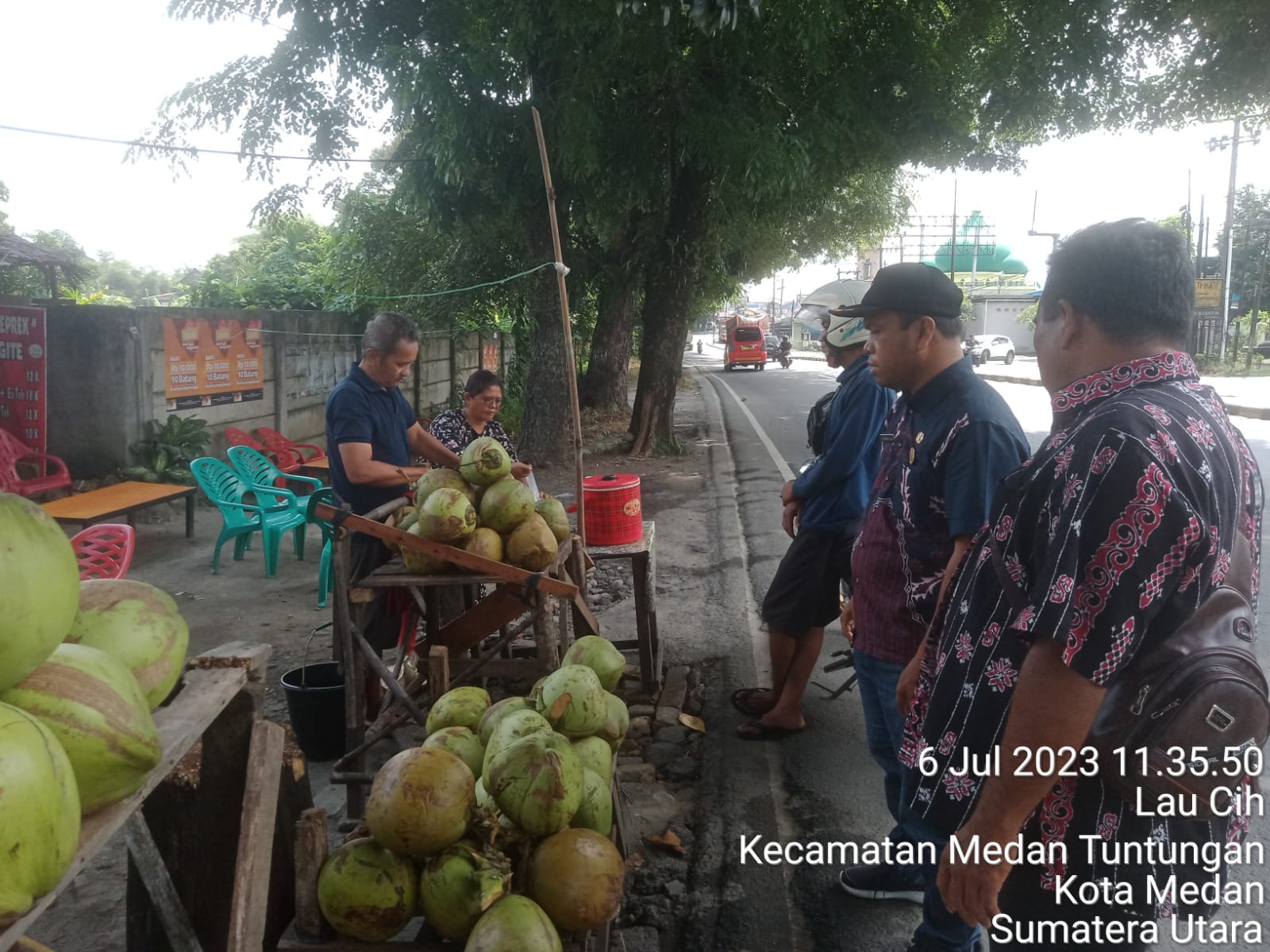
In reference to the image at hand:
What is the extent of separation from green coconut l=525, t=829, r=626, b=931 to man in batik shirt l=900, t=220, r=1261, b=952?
75 centimetres

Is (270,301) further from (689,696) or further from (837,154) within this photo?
(689,696)

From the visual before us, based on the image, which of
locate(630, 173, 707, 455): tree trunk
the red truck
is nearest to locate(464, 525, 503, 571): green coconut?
locate(630, 173, 707, 455): tree trunk

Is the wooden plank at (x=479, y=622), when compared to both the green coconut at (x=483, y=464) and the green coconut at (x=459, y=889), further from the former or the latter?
the green coconut at (x=459, y=889)

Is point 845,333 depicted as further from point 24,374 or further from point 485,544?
point 24,374

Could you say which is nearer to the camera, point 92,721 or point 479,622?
point 92,721

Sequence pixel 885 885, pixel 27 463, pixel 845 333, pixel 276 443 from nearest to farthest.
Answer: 1. pixel 885 885
2. pixel 845 333
3. pixel 27 463
4. pixel 276 443

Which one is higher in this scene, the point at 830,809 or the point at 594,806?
the point at 594,806

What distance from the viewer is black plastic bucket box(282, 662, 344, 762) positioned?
388 cm

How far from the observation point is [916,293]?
262 cm

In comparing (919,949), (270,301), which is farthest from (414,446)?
(270,301)

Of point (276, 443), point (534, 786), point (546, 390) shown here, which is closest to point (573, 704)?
point (534, 786)

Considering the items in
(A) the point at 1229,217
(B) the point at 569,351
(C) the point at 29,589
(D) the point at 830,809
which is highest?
(A) the point at 1229,217

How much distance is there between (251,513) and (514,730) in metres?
5.70

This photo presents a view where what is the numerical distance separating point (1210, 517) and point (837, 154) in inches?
434
